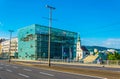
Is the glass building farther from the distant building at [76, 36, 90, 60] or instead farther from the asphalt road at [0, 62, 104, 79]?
the asphalt road at [0, 62, 104, 79]

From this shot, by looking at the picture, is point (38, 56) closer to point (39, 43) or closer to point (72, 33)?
point (39, 43)

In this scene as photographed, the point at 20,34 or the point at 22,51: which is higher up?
the point at 20,34

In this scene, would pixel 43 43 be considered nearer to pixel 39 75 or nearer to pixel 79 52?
pixel 79 52

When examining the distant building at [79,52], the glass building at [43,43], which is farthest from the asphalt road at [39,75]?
the distant building at [79,52]

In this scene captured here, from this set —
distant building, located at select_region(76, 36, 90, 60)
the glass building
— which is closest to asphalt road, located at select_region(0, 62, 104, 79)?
the glass building

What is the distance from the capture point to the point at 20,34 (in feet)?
458

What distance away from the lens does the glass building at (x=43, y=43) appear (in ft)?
396

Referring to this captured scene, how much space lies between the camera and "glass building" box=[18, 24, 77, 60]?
121m

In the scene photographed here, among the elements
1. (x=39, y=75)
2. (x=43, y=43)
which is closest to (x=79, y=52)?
(x=43, y=43)

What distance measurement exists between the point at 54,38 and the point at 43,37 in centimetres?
688

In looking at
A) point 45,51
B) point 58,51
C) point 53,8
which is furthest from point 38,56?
point 53,8

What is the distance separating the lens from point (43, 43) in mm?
122375

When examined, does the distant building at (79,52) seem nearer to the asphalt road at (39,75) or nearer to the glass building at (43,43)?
the glass building at (43,43)

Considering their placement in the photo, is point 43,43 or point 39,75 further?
point 43,43
